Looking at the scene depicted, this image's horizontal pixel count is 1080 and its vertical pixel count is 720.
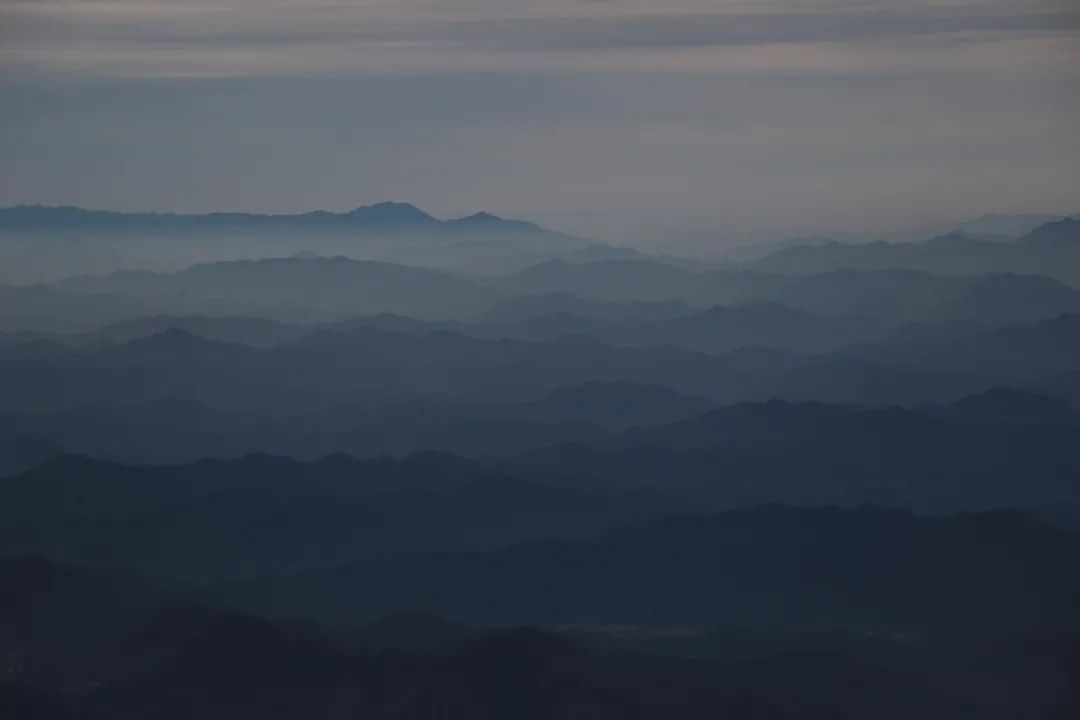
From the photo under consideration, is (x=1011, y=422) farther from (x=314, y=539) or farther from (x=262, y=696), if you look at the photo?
(x=262, y=696)

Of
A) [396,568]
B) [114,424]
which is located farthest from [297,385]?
[396,568]

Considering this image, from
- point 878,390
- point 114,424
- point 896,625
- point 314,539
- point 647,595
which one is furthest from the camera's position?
point 878,390

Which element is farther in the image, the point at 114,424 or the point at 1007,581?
the point at 114,424

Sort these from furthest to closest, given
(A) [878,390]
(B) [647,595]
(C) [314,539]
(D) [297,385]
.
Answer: (D) [297,385] < (A) [878,390] < (C) [314,539] < (B) [647,595]

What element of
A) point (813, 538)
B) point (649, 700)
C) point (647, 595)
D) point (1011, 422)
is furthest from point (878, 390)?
point (649, 700)

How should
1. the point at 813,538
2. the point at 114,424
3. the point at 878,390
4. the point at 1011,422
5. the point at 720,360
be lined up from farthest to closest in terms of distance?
the point at 720,360 → the point at 878,390 → the point at 114,424 → the point at 1011,422 → the point at 813,538

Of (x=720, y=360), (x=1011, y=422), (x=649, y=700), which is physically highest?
(x=649, y=700)

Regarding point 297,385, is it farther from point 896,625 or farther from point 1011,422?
point 896,625

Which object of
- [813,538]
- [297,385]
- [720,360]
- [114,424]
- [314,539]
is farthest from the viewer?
[720,360]

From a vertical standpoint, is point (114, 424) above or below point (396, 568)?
below
